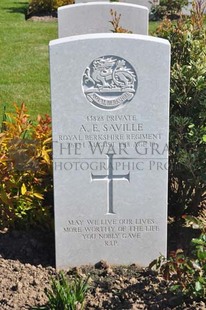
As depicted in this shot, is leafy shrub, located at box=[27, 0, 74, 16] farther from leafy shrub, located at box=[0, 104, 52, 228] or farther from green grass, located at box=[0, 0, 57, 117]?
Result: leafy shrub, located at box=[0, 104, 52, 228]

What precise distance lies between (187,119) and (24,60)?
5511mm

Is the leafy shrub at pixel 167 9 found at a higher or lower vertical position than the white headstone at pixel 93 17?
lower

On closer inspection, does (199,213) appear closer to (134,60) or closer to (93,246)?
(93,246)

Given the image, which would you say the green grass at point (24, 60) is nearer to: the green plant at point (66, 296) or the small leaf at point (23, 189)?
the small leaf at point (23, 189)

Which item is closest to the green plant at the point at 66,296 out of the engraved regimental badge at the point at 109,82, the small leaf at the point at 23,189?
the small leaf at the point at 23,189

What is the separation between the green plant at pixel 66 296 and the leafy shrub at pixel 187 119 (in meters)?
1.15

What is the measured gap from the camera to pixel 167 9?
491 inches

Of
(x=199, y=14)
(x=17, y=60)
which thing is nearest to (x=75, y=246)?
(x=199, y=14)

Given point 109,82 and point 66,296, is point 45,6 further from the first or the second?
point 66,296

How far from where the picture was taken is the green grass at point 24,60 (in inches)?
316

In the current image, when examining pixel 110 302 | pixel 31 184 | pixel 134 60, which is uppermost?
pixel 134 60

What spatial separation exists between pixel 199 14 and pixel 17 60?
16.2 ft

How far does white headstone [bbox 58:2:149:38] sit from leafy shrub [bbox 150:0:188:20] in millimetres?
6211

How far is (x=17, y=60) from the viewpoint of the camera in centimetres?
980
